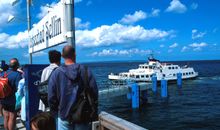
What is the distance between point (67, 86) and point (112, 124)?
0.77m

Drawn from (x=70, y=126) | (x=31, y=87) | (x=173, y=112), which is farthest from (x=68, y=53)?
(x=173, y=112)

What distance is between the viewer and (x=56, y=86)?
4125mm

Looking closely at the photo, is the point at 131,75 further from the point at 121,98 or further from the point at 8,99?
the point at 8,99

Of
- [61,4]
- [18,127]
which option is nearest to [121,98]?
[18,127]

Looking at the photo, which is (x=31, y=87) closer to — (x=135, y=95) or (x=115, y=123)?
(x=115, y=123)

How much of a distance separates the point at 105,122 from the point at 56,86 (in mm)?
819

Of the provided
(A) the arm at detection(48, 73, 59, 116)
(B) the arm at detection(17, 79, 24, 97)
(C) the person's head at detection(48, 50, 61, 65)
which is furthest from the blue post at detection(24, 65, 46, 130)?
(A) the arm at detection(48, 73, 59, 116)

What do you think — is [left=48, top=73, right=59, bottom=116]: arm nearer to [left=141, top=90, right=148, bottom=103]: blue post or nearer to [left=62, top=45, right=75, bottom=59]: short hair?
[left=62, top=45, right=75, bottom=59]: short hair

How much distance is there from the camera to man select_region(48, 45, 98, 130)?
13.2 feet

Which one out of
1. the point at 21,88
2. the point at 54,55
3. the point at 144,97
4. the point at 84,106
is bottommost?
the point at 144,97

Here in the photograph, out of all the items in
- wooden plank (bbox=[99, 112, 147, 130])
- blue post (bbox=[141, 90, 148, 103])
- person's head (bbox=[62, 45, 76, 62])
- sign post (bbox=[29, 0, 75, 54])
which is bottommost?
blue post (bbox=[141, 90, 148, 103])

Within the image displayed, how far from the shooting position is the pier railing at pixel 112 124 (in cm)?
351

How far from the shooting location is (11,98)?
6984mm

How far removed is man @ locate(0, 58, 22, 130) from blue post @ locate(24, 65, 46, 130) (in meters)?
0.77
